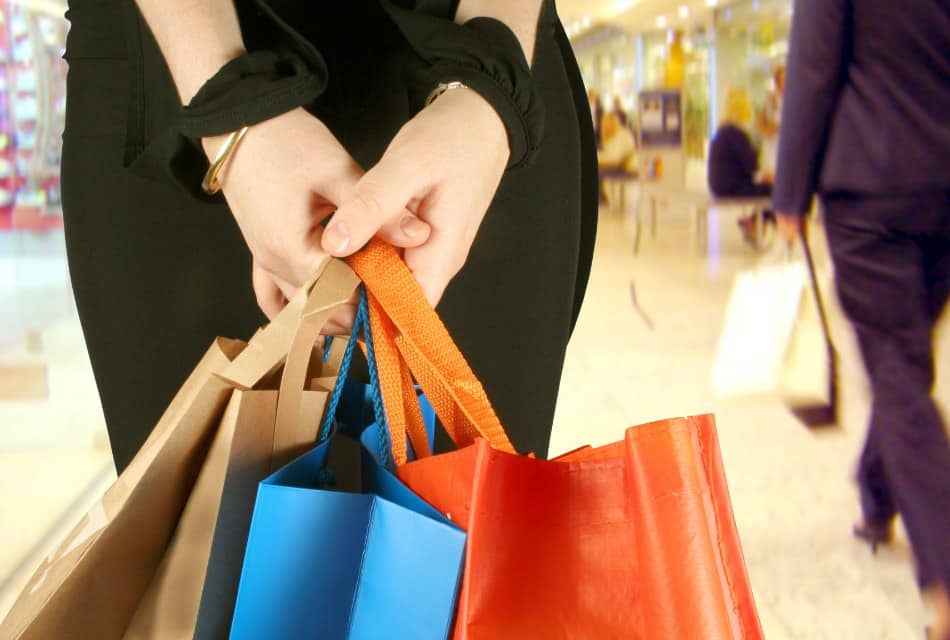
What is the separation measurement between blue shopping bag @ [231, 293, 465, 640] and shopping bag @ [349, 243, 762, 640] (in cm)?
1

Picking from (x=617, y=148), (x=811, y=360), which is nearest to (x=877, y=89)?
(x=811, y=360)

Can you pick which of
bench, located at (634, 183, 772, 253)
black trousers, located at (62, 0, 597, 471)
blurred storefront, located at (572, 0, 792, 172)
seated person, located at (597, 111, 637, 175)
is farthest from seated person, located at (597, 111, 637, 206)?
black trousers, located at (62, 0, 597, 471)

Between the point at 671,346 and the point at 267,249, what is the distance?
119 inches

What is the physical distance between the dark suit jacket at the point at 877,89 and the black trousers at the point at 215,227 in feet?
3.78

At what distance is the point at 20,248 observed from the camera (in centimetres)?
334

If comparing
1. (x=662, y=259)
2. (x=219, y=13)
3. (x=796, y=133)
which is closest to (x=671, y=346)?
(x=796, y=133)

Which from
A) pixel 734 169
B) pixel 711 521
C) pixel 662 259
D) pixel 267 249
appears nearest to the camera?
pixel 711 521

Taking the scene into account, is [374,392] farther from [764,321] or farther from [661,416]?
[661,416]

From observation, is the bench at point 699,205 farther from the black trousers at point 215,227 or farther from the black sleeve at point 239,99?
the black sleeve at point 239,99

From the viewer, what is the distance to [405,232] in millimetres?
452

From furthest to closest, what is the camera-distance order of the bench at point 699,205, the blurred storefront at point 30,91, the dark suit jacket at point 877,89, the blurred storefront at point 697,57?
the bench at point 699,205
the blurred storefront at point 697,57
the blurred storefront at point 30,91
the dark suit jacket at point 877,89

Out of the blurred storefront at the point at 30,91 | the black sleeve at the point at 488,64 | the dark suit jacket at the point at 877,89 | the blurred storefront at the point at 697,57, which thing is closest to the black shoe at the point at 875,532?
the dark suit jacket at the point at 877,89

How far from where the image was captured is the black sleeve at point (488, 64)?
52cm

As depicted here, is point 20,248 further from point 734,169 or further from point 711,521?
point 711,521
